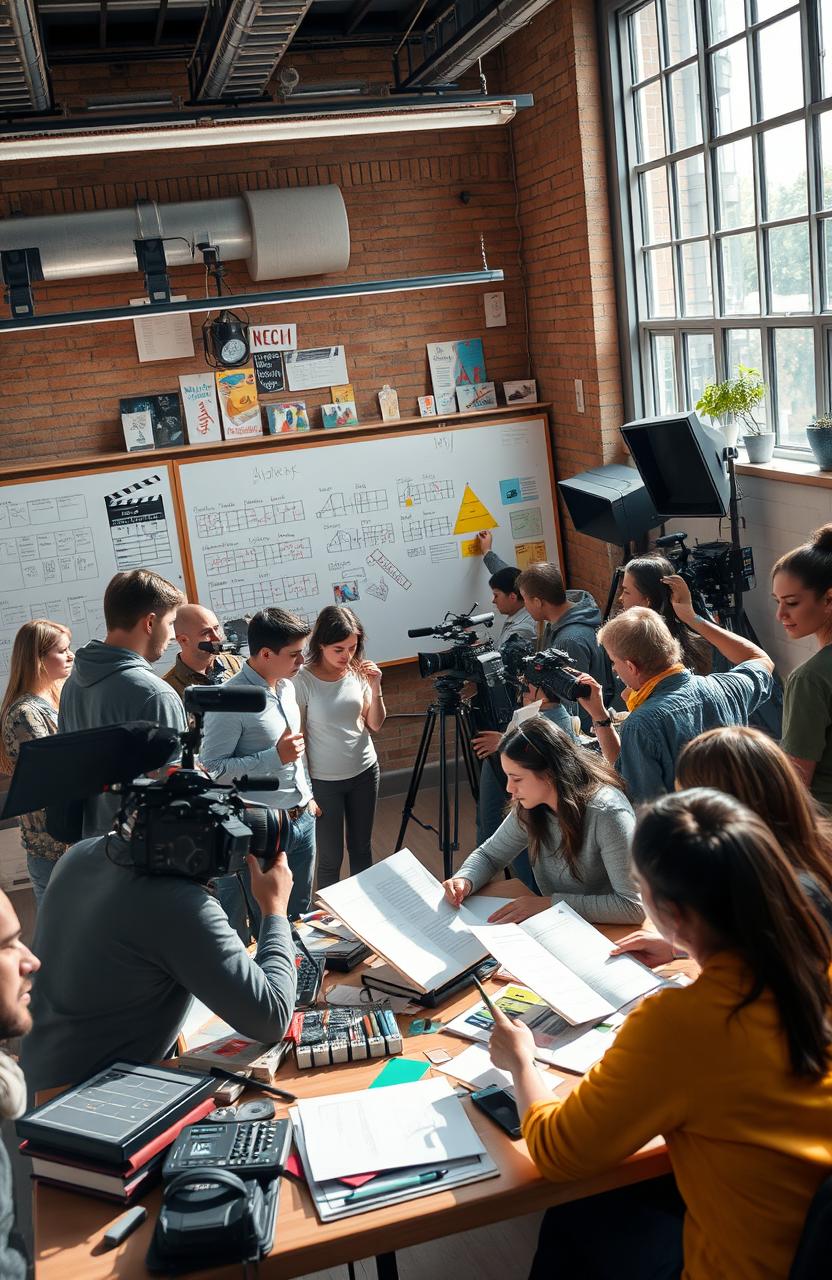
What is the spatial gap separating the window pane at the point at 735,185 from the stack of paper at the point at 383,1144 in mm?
3946

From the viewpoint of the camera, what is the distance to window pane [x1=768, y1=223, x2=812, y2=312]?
4.41m

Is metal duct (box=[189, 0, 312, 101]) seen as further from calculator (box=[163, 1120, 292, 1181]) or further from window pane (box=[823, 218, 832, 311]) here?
calculator (box=[163, 1120, 292, 1181])

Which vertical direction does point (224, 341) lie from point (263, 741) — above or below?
above

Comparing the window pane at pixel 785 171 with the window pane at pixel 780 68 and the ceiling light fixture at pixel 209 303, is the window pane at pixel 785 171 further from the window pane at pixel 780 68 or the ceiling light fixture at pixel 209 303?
the ceiling light fixture at pixel 209 303

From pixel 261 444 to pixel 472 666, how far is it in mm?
2435

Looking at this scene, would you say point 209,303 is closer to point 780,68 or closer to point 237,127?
point 237,127

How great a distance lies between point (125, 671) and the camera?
10.9 ft

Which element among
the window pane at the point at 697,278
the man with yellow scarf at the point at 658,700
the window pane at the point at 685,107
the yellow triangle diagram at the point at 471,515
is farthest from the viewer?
the yellow triangle diagram at the point at 471,515

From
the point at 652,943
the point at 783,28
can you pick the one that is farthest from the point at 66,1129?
the point at 783,28

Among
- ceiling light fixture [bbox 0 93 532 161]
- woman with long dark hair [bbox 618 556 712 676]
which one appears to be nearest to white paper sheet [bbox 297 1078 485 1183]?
woman with long dark hair [bbox 618 556 712 676]

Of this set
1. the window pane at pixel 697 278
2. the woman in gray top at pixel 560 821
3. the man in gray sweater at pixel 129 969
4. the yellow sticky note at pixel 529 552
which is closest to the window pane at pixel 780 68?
the window pane at pixel 697 278

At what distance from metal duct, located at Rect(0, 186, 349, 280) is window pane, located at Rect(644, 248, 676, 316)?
1588 millimetres

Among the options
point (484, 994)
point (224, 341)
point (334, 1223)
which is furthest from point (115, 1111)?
point (224, 341)

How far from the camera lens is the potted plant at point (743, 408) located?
4.62 m
